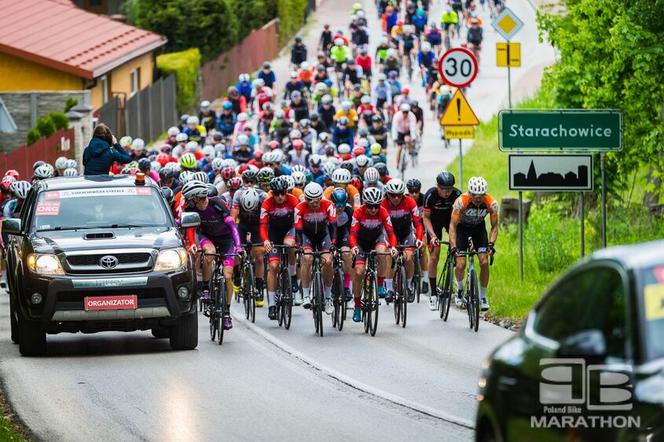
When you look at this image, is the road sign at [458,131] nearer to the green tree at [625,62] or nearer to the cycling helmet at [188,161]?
the green tree at [625,62]

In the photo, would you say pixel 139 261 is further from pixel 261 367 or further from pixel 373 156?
pixel 373 156

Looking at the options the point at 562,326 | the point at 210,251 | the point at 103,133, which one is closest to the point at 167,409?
the point at 210,251

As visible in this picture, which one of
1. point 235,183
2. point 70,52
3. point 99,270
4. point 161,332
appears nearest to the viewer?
point 99,270

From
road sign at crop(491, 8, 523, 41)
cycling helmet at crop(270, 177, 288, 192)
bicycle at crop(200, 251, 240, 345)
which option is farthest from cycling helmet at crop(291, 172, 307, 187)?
road sign at crop(491, 8, 523, 41)

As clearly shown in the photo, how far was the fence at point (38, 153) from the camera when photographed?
1378 inches

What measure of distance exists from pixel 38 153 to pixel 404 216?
17.6 metres

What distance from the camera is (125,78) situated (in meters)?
51.6

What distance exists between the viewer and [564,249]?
25.2 meters

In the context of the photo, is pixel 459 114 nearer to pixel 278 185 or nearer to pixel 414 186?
pixel 414 186

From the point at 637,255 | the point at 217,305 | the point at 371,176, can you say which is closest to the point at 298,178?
the point at 371,176

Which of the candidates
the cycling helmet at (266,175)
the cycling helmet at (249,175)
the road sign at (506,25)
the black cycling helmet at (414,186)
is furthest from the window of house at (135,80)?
the cycling helmet at (266,175)

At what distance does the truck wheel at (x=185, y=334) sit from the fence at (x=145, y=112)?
1084 inches

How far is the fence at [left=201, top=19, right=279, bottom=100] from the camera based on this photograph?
58.3m

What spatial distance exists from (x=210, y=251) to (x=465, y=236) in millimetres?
3162
